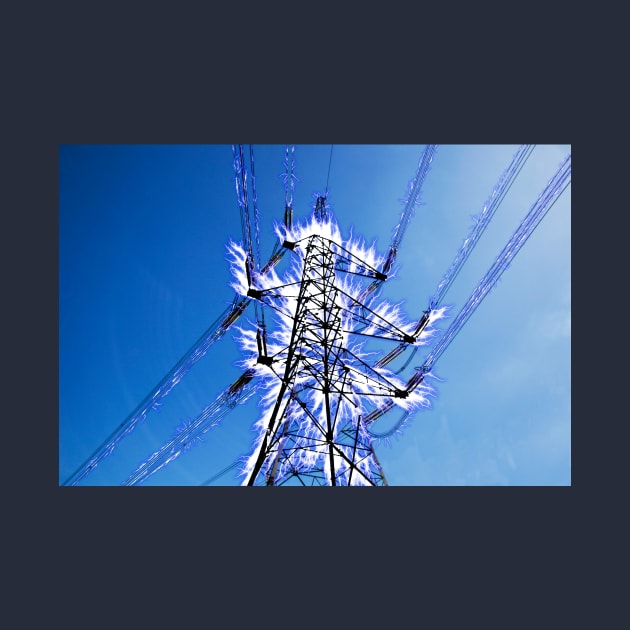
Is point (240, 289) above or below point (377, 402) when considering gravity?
above

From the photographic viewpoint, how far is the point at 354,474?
4547mm

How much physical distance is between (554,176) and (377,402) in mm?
4675

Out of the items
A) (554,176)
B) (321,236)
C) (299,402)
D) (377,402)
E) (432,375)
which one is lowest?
(299,402)

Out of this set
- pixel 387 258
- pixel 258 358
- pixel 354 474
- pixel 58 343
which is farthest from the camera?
pixel 387 258

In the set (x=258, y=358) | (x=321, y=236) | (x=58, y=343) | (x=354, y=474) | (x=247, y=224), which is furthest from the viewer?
(x=321, y=236)

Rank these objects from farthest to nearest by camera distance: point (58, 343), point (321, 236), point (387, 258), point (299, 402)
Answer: point (387, 258) < point (321, 236) < point (299, 402) < point (58, 343)

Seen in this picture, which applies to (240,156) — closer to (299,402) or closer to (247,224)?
(247,224)

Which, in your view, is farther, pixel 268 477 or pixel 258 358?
pixel 258 358

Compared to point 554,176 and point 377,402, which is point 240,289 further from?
point 554,176

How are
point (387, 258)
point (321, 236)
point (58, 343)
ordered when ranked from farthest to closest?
point (387, 258) < point (321, 236) < point (58, 343)

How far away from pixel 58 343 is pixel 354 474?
420 centimetres

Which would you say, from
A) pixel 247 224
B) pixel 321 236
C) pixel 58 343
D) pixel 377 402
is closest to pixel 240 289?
pixel 247 224

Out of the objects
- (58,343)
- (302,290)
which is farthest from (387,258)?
(58,343)

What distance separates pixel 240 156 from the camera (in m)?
5.25
